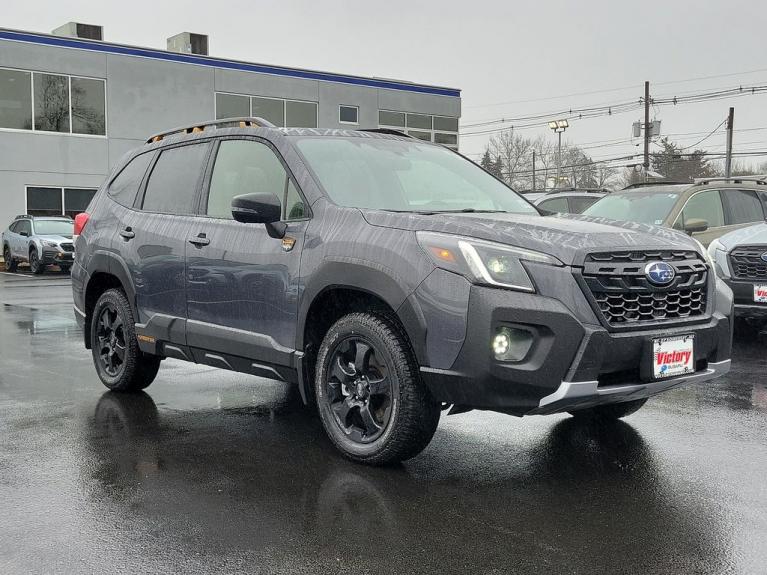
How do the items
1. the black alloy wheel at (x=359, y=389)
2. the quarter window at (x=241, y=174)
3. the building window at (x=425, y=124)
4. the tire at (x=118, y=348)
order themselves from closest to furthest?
the black alloy wheel at (x=359, y=389), the quarter window at (x=241, y=174), the tire at (x=118, y=348), the building window at (x=425, y=124)

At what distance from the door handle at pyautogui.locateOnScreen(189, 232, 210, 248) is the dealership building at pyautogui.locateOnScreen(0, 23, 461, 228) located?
2225cm

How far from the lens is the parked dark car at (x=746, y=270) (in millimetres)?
9188

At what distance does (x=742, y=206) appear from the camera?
11680 millimetres

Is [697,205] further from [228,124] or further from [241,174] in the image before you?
[241,174]

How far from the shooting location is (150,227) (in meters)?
6.32

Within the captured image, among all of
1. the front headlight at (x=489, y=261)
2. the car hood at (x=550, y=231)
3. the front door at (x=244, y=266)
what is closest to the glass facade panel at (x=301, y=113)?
the front door at (x=244, y=266)

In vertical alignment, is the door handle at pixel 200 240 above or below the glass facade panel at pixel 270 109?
below

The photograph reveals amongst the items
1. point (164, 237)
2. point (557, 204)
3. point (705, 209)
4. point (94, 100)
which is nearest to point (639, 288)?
point (164, 237)

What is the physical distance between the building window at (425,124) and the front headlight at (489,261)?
32263 millimetres

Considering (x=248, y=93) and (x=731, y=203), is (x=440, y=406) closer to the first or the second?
(x=731, y=203)

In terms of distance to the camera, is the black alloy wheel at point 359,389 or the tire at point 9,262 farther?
the tire at point 9,262

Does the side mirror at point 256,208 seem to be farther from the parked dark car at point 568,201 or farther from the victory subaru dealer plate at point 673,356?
the parked dark car at point 568,201

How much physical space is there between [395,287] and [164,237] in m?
2.31

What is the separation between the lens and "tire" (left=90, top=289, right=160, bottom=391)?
659 cm
